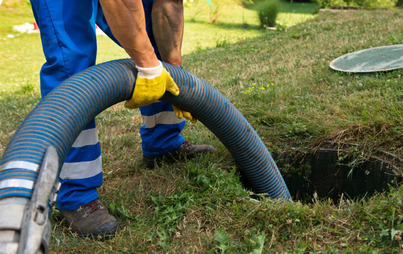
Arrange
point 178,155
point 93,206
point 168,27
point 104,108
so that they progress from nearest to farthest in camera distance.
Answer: point 104,108 < point 93,206 < point 168,27 < point 178,155

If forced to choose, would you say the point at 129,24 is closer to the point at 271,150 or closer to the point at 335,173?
the point at 271,150

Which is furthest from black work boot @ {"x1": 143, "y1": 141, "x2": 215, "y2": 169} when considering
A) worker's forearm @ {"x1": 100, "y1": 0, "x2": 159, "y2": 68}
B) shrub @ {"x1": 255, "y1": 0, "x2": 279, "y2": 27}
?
shrub @ {"x1": 255, "y1": 0, "x2": 279, "y2": 27}

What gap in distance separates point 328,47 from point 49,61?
4174 mm

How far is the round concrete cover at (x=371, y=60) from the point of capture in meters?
3.61

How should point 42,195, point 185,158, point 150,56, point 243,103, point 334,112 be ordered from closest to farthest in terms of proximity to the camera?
point 42,195, point 150,56, point 185,158, point 334,112, point 243,103

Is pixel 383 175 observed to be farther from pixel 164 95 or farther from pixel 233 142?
pixel 164 95

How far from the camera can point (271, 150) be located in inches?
108

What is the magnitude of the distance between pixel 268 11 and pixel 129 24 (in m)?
10.2

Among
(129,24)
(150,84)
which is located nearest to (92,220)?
(150,84)

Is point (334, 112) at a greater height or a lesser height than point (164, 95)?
lesser

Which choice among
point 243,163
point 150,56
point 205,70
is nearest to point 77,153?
point 150,56

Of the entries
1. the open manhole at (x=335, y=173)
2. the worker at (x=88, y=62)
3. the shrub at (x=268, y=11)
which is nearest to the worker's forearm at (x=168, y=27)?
the worker at (x=88, y=62)

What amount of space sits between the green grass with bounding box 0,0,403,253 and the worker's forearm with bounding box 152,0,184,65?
73cm

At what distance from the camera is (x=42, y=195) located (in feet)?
3.88
